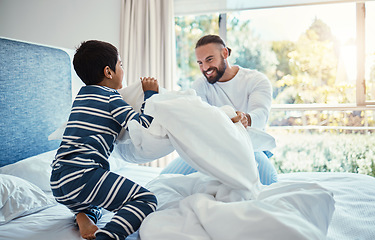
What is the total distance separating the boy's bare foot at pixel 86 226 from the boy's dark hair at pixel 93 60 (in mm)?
A: 587

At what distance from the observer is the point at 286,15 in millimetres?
3477

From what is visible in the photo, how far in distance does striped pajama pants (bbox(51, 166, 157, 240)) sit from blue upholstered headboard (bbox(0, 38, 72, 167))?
0.92 m

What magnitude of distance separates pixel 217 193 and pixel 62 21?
3045mm

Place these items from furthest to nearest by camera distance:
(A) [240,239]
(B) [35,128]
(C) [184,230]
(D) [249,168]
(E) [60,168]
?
(B) [35,128] < (E) [60,168] < (D) [249,168] < (C) [184,230] < (A) [240,239]

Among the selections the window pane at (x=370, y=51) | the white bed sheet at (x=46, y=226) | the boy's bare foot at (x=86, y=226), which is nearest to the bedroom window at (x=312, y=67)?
the window pane at (x=370, y=51)

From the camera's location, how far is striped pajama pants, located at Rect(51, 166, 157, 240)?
1218 millimetres

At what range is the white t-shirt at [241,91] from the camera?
2.18 metres

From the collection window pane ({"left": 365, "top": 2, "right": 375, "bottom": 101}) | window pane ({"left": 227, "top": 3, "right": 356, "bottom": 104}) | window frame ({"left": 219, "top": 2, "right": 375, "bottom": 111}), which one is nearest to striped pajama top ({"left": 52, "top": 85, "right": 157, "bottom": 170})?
window pane ({"left": 227, "top": 3, "right": 356, "bottom": 104})

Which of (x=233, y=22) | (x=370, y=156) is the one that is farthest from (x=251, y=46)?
(x=370, y=156)

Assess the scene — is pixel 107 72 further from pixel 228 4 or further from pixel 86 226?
pixel 228 4

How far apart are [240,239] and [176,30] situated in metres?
3.04

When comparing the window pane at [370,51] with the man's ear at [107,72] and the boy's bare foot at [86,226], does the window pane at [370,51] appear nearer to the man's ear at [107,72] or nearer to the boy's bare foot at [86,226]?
the man's ear at [107,72]

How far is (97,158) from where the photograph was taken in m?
1.38

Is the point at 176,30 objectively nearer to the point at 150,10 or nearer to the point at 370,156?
the point at 150,10
